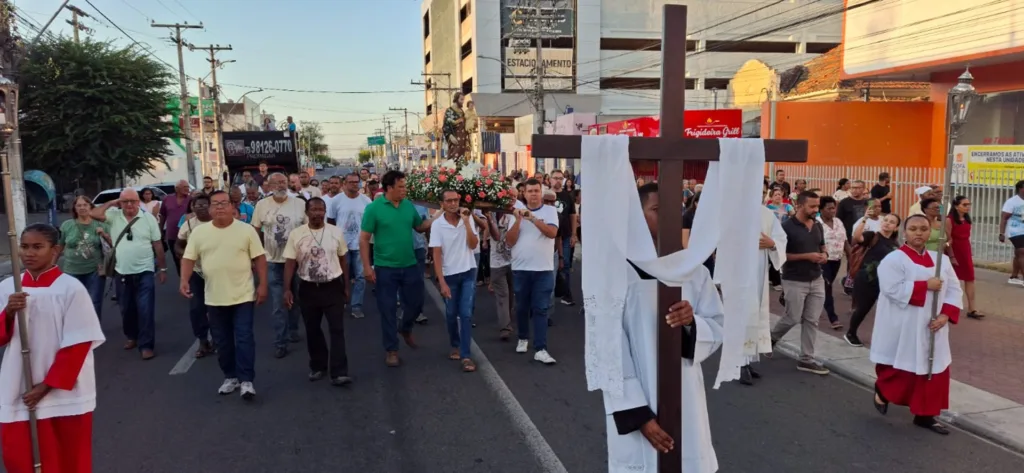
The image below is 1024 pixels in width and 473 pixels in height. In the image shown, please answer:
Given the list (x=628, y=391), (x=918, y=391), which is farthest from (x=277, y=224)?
(x=918, y=391)

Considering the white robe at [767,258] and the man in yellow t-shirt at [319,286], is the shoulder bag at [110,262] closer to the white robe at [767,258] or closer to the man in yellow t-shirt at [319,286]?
the man in yellow t-shirt at [319,286]

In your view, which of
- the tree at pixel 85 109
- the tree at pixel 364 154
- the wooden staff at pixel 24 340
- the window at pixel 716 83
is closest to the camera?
the wooden staff at pixel 24 340

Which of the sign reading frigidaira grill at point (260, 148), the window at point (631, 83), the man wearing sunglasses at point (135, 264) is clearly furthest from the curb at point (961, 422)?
the window at point (631, 83)

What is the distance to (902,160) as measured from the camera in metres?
22.0

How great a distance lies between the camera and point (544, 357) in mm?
6996

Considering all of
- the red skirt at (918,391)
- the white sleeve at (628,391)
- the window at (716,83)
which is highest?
the window at (716,83)

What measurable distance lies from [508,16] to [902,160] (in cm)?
3743

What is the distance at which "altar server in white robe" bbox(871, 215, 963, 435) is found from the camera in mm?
5117

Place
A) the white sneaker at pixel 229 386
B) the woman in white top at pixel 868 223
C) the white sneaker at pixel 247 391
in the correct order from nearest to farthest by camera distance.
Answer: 1. the white sneaker at pixel 247 391
2. the white sneaker at pixel 229 386
3. the woman in white top at pixel 868 223

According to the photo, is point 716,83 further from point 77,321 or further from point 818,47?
point 77,321

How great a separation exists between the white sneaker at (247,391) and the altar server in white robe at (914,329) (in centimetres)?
512

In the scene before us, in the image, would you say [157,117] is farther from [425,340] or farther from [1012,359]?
[1012,359]

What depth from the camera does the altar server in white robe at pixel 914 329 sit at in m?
5.12

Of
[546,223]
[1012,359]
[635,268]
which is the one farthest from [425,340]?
[1012,359]
